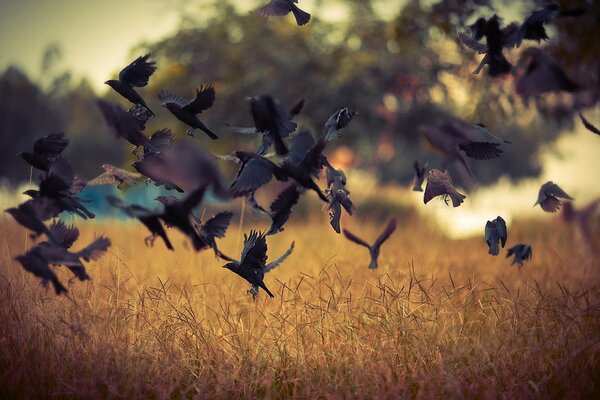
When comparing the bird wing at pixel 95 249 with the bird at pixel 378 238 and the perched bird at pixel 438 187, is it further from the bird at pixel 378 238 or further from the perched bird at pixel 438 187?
the perched bird at pixel 438 187

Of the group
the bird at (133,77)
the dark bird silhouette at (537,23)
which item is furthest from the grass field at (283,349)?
the dark bird silhouette at (537,23)

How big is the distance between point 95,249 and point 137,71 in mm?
769

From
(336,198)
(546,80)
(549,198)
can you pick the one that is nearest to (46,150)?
(336,198)

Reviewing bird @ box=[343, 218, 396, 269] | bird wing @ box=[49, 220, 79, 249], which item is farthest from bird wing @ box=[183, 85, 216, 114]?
bird @ box=[343, 218, 396, 269]

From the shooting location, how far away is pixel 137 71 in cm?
228

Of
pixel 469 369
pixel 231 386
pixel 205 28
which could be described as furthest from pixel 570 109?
pixel 205 28

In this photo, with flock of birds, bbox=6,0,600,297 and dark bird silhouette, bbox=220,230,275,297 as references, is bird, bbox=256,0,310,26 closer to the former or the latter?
flock of birds, bbox=6,0,600,297

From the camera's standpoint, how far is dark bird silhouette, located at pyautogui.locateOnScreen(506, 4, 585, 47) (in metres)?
2.11

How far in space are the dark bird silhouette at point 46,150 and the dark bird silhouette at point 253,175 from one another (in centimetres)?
81

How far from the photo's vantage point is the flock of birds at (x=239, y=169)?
1.94 meters

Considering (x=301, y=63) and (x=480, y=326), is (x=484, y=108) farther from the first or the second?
(x=301, y=63)

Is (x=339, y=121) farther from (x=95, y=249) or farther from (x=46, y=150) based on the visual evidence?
(x=46, y=150)

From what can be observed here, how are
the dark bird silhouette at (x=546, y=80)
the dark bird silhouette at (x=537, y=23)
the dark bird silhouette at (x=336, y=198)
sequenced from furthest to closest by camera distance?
the dark bird silhouette at (x=336, y=198) → the dark bird silhouette at (x=537, y=23) → the dark bird silhouette at (x=546, y=80)

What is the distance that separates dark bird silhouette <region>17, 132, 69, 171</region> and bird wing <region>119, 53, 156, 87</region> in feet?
1.18
